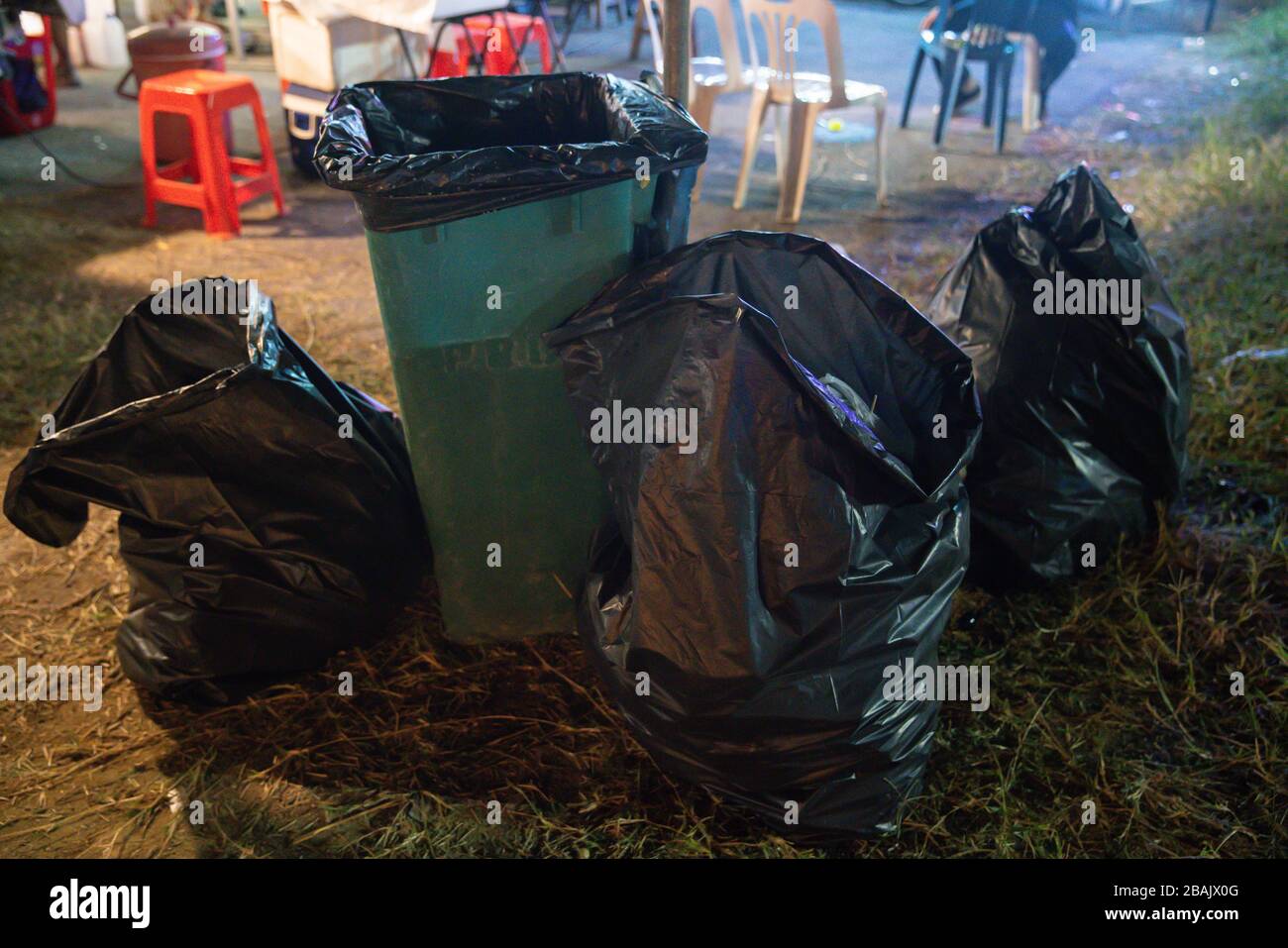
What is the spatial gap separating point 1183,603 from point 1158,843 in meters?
0.68

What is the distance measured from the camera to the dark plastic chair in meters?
5.46

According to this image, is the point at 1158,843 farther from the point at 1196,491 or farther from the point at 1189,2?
the point at 1189,2

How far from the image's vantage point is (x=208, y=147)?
4.20 m

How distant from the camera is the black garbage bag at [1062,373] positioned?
6.91 feet

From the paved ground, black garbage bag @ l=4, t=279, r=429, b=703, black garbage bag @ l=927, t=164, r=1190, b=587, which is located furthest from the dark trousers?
black garbage bag @ l=4, t=279, r=429, b=703

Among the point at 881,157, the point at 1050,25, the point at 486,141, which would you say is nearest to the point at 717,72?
the point at 881,157

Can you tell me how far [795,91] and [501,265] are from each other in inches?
120

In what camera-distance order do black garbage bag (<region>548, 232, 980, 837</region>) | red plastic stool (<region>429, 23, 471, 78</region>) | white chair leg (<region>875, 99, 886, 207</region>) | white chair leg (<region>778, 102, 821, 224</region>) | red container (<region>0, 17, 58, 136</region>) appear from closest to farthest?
black garbage bag (<region>548, 232, 980, 837</region>), white chair leg (<region>778, 102, 821, 224</region>), white chair leg (<region>875, 99, 886, 207</region>), red plastic stool (<region>429, 23, 471, 78</region>), red container (<region>0, 17, 58, 136</region>)

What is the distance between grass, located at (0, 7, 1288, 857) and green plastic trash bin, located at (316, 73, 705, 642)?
9.6 inches

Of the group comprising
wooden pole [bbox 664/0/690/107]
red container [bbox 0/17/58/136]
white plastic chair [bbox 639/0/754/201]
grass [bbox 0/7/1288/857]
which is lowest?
grass [bbox 0/7/1288/857]

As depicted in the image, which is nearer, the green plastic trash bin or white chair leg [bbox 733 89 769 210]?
the green plastic trash bin

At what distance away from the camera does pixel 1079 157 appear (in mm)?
5559

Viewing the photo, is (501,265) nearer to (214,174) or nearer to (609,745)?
(609,745)

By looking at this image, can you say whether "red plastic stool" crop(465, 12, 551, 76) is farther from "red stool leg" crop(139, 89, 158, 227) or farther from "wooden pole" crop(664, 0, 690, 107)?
"wooden pole" crop(664, 0, 690, 107)
